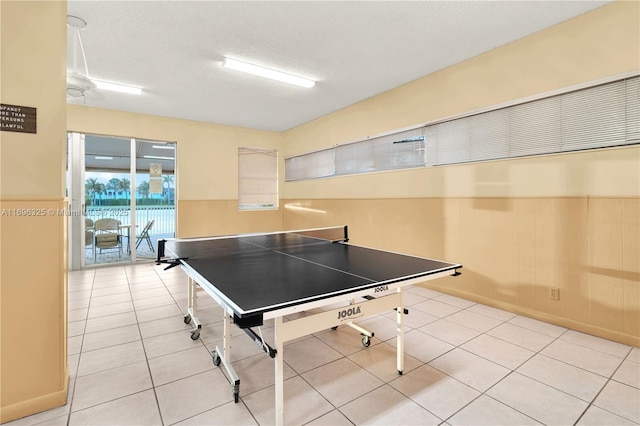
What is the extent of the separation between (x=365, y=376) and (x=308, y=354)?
555 millimetres

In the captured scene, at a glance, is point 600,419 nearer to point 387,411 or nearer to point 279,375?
point 387,411

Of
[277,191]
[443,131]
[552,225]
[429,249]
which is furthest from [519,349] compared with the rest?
[277,191]

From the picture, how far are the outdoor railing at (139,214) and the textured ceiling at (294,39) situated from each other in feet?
7.44

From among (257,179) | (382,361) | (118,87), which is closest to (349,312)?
(382,361)

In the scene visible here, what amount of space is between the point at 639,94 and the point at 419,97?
7.68ft

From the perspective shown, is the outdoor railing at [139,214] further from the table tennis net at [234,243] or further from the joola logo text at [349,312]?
the joola logo text at [349,312]

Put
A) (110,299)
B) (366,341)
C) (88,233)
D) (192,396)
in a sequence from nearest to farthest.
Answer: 1. (192,396)
2. (366,341)
3. (110,299)
4. (88,233)

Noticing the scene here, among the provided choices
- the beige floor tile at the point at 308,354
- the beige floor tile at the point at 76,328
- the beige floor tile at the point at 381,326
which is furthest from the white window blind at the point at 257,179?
the beige floor tile at the point at 308,354

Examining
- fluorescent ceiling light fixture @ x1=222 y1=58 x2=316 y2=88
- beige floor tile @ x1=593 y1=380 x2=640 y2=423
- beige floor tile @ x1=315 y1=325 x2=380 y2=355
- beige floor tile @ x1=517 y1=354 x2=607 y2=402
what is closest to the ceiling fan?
fluorescent ceiling light fixture @ x1=222 y1=58 x2=316 y2=88

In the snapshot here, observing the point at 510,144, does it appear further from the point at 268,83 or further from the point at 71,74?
the point at 71,74

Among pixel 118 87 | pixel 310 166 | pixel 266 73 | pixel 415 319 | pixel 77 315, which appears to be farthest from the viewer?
pixel 310 166

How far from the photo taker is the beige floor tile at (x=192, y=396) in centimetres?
185

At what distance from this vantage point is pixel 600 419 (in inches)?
70.0

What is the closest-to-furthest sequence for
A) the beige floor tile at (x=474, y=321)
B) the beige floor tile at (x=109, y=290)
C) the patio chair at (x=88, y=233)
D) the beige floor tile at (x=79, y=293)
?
the beige floor tile at (x=474, y=321) < the beige floor tile at (x=79, y=293) < the beige floor tile at (x=109, y=290) < the patio chair at (x=88, y=233)
